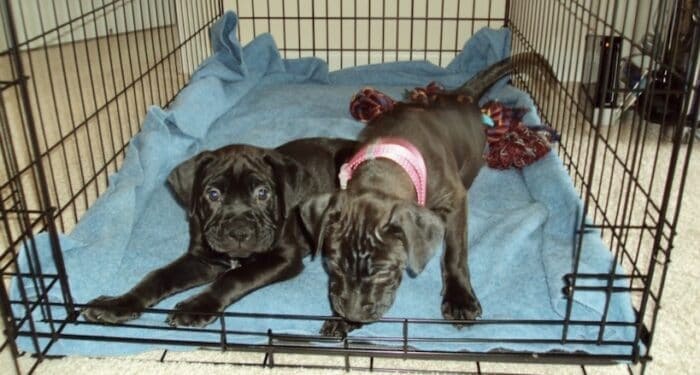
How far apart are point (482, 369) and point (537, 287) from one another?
1.33 ft

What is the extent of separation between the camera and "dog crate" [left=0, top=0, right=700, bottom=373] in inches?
80.4

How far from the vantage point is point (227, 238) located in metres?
2.27

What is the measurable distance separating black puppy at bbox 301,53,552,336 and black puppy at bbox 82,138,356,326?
0.20 m

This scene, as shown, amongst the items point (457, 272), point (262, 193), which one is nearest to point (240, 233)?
point (262, 193)

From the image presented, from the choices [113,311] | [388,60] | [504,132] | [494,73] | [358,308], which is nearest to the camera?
[358,308]

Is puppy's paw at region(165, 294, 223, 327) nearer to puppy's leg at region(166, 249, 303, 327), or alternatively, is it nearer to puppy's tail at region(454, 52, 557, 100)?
puppy's leg at region(166, 249, 303, 327)

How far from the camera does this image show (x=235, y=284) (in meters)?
2.30

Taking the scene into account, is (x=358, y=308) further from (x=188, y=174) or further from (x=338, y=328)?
(x=188, y=174)

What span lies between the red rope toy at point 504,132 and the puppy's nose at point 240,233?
1023mm

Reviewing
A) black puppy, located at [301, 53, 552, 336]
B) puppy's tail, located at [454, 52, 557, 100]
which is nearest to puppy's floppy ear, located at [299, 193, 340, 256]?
black puppy, located at [301, 53, 552, 336]

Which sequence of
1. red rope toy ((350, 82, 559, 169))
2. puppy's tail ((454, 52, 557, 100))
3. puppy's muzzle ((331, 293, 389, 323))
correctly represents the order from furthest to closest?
1. puppy's tail ((454, 52, 557, 100))
2. red rope toy ((350, 82, 559, 169))
3. puppy's muzzle ((331, 293, 389, 323))

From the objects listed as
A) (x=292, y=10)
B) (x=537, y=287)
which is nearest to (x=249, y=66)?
(x=292, y=10)

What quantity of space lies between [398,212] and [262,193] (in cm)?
59

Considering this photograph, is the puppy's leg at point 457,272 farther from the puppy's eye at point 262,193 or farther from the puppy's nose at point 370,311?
the puppy's eye at point 262,193
